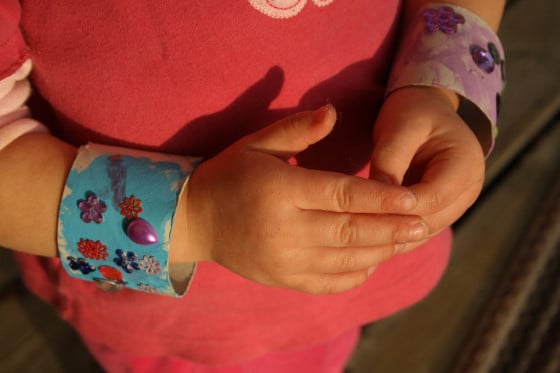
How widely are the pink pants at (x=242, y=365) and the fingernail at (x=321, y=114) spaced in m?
0.32

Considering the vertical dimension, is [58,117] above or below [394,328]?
above

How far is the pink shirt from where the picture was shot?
0.36 metres

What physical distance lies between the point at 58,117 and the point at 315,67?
0.21 m

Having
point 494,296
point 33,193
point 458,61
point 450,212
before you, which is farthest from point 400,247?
point 494,296

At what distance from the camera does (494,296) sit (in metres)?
0.93

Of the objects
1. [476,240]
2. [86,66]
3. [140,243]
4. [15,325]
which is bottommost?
[15,325]

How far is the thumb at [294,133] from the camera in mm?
340

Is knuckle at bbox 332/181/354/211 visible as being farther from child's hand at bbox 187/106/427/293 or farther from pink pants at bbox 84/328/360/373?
pink pants at bbox 84/328/360/373

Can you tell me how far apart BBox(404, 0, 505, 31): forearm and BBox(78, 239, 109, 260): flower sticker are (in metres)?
0.32

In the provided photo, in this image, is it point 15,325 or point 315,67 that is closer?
point 315,67

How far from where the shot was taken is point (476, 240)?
99 centimetres

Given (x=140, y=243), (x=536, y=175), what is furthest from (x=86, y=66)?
(x=536, y=175)

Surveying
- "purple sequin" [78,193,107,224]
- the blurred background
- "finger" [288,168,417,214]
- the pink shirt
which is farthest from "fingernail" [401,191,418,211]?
the blurred background

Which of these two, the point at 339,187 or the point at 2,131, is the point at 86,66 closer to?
the point at 2,131
